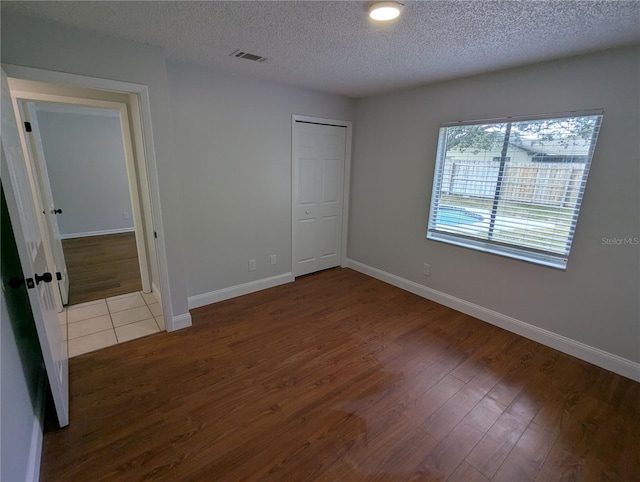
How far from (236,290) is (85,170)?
4889mm

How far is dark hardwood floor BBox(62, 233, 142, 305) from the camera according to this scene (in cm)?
357

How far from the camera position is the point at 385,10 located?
160 cm

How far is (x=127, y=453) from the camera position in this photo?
63.0 inches

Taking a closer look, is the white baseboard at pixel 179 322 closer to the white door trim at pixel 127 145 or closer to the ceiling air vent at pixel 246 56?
the white door trim at pixel 127 145

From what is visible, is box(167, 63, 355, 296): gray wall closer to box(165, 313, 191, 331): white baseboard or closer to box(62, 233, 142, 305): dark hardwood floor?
box(165, 313, 191, 331): white baseboard

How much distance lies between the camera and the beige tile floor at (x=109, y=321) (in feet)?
8.45

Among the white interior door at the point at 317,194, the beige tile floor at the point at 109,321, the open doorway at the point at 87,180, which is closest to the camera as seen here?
the beige tile floor at the point at 109,321

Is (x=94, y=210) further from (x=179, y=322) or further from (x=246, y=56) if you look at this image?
(x=246, y=56)

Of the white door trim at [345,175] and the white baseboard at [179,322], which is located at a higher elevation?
the white door trim at [345,175]

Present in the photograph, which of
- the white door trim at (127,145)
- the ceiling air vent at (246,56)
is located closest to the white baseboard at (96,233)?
the white door trim at (127,145)

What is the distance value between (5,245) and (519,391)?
3402mm

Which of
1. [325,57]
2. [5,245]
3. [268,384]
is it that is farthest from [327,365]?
[325,57]

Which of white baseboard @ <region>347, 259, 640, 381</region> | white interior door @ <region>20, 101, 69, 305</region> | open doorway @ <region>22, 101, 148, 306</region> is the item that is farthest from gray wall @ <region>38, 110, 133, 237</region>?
white baseboard @ <region>347, 259, 640, 381</region>

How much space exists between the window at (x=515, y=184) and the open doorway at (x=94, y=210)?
118 inches
